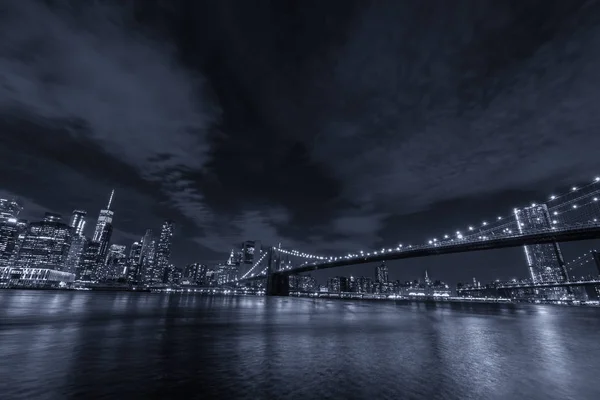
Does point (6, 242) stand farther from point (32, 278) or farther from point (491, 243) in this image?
point (491, 243)

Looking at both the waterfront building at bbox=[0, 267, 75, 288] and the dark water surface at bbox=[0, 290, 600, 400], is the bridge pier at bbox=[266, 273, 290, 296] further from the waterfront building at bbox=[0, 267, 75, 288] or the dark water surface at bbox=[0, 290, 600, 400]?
the waterfront building at bbox=[0, 267, 75, 288]

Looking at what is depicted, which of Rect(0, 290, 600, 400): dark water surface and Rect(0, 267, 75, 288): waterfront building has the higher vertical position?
Rect(0, 267, 75, 288): waterfront building

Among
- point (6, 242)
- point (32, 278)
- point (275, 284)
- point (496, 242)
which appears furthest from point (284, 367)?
point (6, 242)

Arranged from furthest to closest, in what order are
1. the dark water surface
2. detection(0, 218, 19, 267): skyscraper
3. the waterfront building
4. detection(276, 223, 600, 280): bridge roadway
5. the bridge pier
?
detection(0, 218, 19, 267): skyscraper → the waterfront building → the bridge pier → detection(276, 223, 600, 280): bridge roadway → the dark water surface

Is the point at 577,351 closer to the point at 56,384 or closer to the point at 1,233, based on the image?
the point at 56,384

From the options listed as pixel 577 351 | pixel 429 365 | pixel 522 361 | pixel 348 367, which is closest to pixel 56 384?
pixel 348 367

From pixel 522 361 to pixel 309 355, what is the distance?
8.94 m

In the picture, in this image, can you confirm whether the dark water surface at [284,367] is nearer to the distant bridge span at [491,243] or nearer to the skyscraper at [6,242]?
the distant bridge span at [491,243]

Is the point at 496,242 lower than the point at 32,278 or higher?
higher

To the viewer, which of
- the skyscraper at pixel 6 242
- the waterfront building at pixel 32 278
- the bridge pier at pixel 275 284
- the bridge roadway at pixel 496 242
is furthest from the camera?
the skyscraper at pixel 6 242

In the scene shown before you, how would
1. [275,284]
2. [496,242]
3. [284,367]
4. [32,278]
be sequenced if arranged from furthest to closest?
[32,278] → [275,284] → [496,242] → [284,367]

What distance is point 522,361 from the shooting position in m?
12.4

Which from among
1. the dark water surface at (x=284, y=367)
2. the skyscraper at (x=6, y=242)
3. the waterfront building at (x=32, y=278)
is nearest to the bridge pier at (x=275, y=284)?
the dark water surface at (x=284, y=367)

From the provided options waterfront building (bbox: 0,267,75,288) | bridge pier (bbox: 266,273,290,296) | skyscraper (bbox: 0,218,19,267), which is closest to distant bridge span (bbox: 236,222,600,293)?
bridge pier (bbox: 266,273,290,296)
